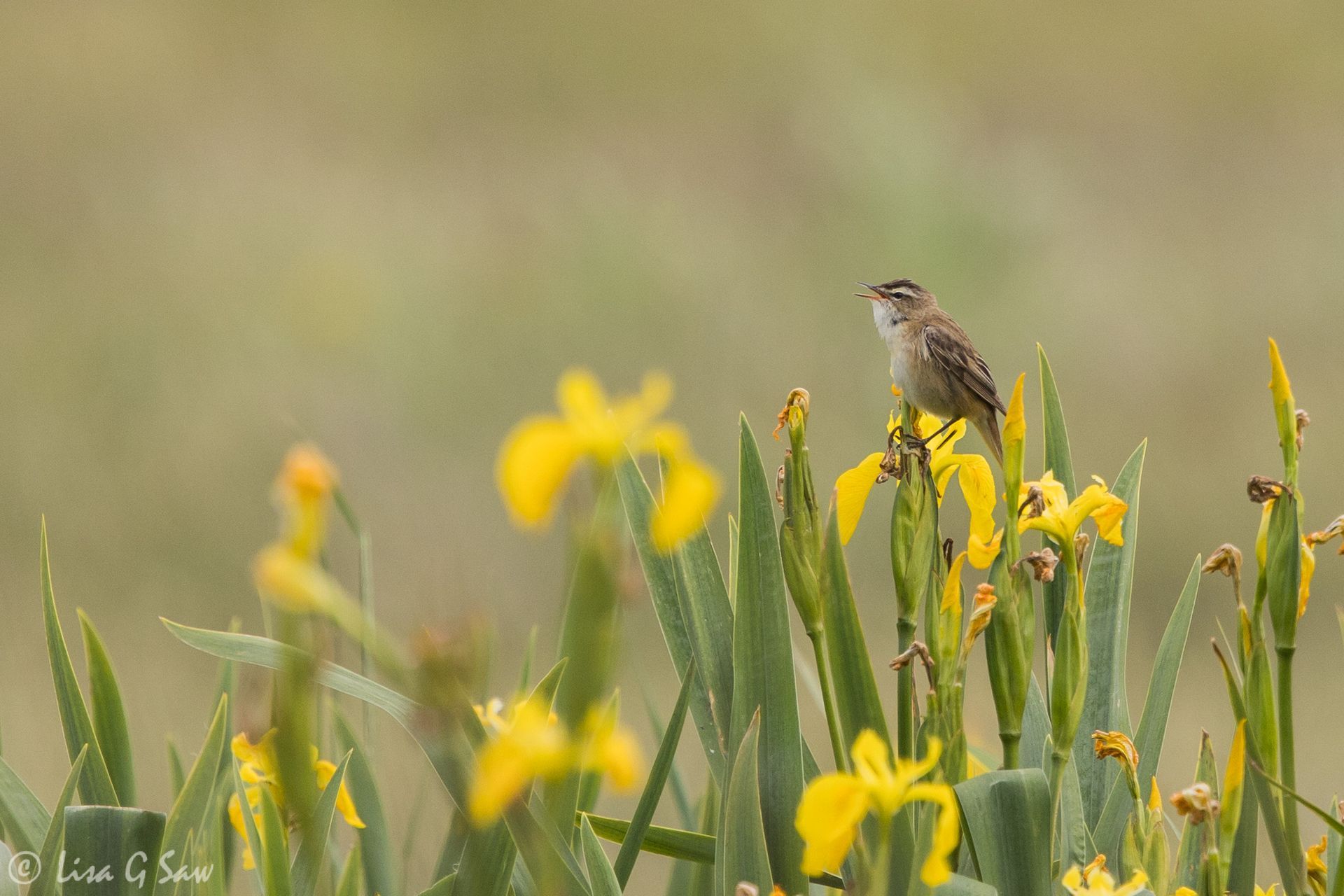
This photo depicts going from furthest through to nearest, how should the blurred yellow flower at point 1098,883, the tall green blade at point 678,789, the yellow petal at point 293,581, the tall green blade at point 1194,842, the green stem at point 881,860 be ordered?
the tall green blade at point 678,789 → the tall green blade at point 1194,842 → the blurred yellow flower at point 1098,883 → the green stem at point 881,860 → the yellow petal at point 293,581

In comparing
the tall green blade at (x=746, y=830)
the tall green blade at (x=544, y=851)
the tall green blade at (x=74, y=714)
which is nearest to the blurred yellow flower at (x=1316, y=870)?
the tall green blade at (x=746, y=830)

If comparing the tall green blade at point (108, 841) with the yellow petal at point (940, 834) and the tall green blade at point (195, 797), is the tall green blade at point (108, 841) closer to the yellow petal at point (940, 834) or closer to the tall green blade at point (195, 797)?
the tall green blade at point (195, 797)

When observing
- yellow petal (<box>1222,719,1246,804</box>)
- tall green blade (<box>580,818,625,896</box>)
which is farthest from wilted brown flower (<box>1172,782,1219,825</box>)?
tall green blade (<box>580,818,625,896</box>)

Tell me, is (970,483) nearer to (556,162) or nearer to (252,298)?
(252,298)

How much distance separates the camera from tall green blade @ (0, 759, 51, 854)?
0.93m

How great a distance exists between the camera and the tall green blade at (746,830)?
781 millimetres

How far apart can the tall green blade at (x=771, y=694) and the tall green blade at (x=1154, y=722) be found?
0.81 ft

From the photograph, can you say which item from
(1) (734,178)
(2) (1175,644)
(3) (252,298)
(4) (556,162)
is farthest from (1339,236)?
(2) (1175,644)

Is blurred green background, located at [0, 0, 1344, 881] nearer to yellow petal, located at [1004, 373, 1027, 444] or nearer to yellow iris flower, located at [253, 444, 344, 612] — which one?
yellow petal, located at [1004, 373, 1027, 444]

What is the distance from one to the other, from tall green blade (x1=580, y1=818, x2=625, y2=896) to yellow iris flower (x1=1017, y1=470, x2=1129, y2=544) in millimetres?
340

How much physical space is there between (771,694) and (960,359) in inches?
33.8

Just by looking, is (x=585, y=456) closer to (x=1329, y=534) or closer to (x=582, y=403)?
(x=582, y=403)

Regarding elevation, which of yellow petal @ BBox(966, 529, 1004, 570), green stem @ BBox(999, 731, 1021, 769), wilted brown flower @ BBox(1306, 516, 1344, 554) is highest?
wilted brown flower @ BBox(1306, 516, 1344, 554)

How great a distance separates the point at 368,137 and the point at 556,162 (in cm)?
135
